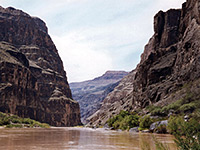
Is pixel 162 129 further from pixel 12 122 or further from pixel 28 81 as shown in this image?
pixel 28 81

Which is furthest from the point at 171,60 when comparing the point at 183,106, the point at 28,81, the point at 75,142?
the point at 28,81

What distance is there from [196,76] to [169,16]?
159 feet

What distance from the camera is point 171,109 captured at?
4906cm

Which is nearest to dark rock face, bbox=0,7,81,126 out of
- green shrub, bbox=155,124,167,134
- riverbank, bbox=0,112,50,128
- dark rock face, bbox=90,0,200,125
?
riverbank, bbox=0,112,50,128

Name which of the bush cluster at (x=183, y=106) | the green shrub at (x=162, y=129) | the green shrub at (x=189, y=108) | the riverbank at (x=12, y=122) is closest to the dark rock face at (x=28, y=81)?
the riverbank at (x=12, y=122)

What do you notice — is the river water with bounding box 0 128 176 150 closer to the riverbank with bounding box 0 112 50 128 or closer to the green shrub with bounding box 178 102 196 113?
the green shrub with bounding box 178 102 196 113

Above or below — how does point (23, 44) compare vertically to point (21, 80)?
Result: above

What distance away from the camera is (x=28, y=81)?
473 ft

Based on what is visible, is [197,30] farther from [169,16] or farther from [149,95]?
[169,16]

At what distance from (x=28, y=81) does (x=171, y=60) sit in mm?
99332

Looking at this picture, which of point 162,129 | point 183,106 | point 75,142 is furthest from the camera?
point 183,106

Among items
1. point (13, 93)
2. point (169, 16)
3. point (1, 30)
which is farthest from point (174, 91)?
point (1, 30)

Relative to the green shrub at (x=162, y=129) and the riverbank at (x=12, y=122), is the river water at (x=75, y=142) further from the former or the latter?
the riverbank at (x=12, y=122)

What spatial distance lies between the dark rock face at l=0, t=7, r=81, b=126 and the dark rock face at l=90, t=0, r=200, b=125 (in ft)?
239
